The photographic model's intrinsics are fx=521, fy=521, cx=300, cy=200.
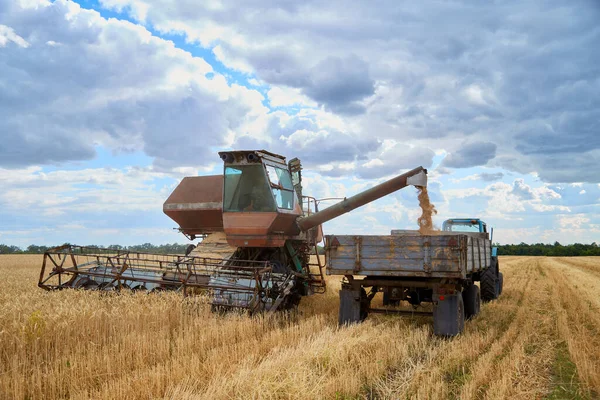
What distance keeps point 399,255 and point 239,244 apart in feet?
12.8

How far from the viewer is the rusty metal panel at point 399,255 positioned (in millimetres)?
7426

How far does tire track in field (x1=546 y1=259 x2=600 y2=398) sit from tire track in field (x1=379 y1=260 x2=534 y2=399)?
29.1 inches

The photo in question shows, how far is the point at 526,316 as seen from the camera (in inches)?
384

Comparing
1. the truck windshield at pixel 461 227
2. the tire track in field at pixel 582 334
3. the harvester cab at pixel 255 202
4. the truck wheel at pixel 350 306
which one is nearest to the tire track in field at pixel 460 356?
the tire track in field at pixel 582 334

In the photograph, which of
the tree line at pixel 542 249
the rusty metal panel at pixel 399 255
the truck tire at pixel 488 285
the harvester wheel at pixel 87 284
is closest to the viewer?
the rusty metal panel at pixel 399 255

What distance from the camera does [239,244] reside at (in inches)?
414

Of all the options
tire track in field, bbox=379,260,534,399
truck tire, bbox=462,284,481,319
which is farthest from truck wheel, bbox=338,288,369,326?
truck tire, bbox=462,284,481,319

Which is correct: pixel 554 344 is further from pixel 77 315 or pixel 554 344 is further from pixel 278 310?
pixel 77 315

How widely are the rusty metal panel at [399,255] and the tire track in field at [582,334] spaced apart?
175cm

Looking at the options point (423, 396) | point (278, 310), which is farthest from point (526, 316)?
point (423, 396)

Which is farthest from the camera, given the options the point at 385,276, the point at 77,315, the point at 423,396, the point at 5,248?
the point at 5,248

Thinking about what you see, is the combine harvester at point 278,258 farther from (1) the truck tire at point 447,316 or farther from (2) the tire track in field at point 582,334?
(2) the tire track in field at point 582,334

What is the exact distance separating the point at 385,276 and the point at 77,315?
4.51 m

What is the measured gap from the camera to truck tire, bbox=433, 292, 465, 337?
24.7ft
